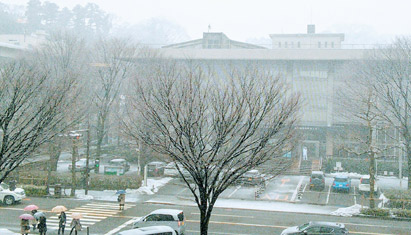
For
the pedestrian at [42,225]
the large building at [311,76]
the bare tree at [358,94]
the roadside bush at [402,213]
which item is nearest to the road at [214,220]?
the roadside bush at [402,213]

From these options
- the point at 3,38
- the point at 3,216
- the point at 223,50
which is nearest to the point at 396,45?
the point at 223,50

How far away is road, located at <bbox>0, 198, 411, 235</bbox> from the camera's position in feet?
75.8

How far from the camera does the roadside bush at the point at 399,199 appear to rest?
29.3m

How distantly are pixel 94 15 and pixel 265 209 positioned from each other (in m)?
100

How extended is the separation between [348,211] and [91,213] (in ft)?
54.0

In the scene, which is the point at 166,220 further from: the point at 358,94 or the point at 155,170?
the point at 358,94

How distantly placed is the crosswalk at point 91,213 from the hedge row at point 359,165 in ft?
80.8

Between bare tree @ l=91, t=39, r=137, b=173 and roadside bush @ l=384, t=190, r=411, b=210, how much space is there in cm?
2508

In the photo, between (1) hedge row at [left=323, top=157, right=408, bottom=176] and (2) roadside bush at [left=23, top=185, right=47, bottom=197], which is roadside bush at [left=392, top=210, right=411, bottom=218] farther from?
(2) roadside bush at [left=23, top=185, right=47, bottom=197]

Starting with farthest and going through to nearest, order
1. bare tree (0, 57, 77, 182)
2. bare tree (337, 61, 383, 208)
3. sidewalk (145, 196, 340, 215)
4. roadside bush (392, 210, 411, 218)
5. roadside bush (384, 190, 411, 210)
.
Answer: bare tree (337, 61, 383, 208)
roadside bush (384, 190, 411, 210)
sidewalk (145, 196, 340, 215)
roadside bush (392, 210, 411, 218)
bare tree (0, 57, 77, 182)

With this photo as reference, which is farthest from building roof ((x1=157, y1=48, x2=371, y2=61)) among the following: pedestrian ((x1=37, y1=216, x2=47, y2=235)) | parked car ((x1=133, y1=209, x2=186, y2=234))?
pedestrian ((x1=37, y1=216, x2=47, y2=235))

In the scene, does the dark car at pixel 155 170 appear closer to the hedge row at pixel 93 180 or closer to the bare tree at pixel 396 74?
the hedge row at pixel 93 180

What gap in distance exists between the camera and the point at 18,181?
119ft

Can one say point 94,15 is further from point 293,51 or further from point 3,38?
point 293,51
